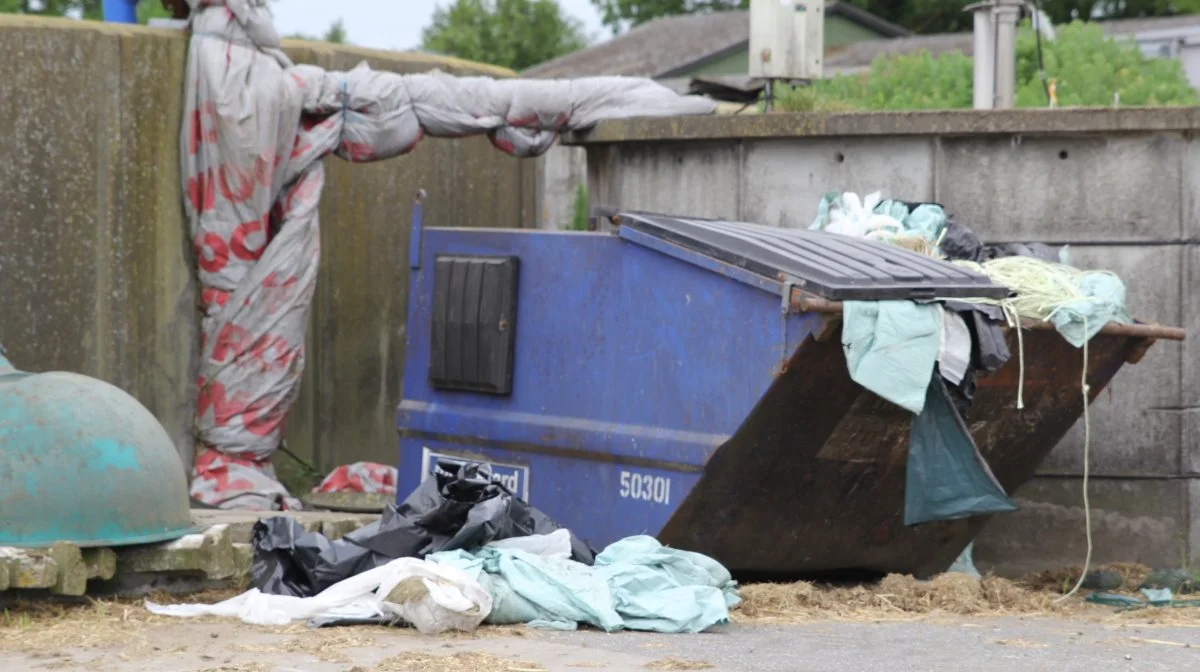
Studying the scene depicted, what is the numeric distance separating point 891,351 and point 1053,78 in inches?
209

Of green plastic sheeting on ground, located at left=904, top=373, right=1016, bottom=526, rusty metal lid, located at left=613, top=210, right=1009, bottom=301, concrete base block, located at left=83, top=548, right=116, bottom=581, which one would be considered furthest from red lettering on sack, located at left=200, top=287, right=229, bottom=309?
green plastic sheeting on ground, located at left=904, top=373, right=1016, bottom=526

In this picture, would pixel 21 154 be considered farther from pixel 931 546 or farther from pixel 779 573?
pixel 931 546

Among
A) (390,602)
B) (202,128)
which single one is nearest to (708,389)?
(390,602)

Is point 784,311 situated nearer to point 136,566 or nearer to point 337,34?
point 136,566

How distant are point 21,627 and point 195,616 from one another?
0.60 m

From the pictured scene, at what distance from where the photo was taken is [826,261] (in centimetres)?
682

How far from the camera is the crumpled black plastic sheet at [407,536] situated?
21.9 feet

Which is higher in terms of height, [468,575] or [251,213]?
[251,213]

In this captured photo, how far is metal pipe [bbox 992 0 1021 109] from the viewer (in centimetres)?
979

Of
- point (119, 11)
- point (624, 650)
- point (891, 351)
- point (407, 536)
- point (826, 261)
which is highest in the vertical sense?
point (119, 11)

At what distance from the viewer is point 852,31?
32.2 metres

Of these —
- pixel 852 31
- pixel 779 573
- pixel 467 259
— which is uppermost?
pixel 852 31

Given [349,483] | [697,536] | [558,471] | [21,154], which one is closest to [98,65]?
[21,154]

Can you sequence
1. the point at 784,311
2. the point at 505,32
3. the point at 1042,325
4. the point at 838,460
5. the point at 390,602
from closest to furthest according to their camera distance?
the point at 390,602, the point at 784,311, the point at 1042,325, the point at 838,460, the point at 505,32
